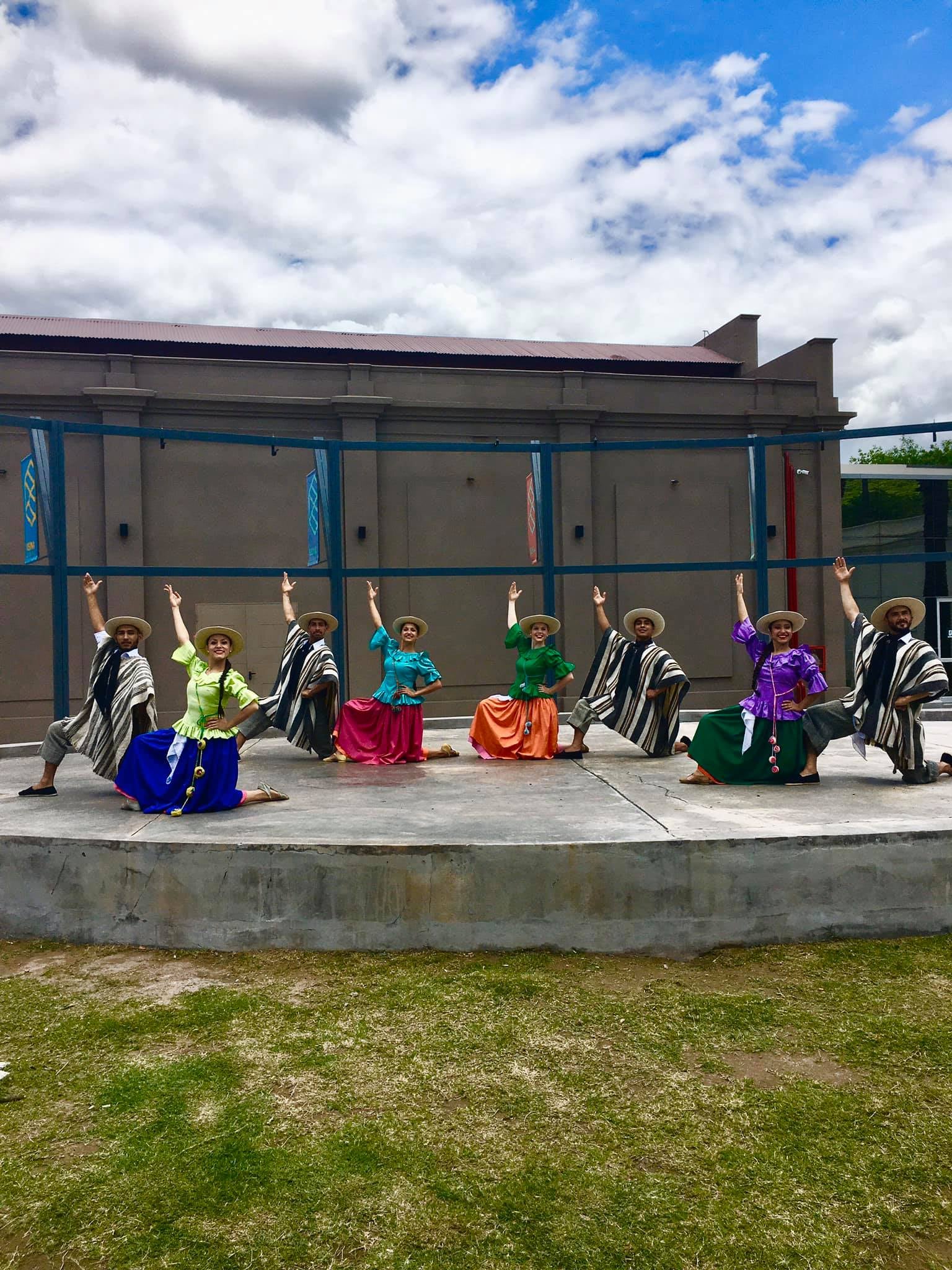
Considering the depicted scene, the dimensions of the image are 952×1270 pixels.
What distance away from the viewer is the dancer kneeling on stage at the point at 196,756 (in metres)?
5.71

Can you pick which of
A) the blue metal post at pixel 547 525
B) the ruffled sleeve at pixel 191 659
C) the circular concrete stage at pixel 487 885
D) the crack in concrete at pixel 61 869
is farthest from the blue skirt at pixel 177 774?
the blue metal post at pixel 547 525

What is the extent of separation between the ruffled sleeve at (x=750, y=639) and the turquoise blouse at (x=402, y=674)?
102 inches

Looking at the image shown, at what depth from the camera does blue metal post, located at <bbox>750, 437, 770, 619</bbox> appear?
9828mm

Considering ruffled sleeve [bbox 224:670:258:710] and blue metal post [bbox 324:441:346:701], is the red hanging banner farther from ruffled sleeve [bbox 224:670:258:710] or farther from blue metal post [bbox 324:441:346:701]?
ruffled sleeve [bbox 224:670:258:710]

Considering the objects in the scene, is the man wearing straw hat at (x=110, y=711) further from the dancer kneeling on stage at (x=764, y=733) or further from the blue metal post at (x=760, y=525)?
the blue metal post at (x=760, y=525)

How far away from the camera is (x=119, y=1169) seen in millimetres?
2643

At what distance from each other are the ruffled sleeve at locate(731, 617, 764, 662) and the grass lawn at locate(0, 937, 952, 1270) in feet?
9.71

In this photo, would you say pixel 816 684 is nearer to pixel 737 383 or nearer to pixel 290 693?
pixel 290 693

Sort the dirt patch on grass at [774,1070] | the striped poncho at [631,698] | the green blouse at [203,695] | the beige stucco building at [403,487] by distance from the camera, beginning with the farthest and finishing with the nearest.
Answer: the beige stucco building at [403,487] < the striped poncho at [631,698] < the green blouse at [203,695] < the dirt patch on grass at [774,1070]

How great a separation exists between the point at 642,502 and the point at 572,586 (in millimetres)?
2089

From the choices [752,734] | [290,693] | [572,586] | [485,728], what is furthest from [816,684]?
[572,586]

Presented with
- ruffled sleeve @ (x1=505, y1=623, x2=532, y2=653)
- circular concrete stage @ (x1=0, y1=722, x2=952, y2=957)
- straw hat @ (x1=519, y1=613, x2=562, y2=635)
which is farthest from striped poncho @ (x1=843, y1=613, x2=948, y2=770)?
ruffled sleeve @ (x1=505, y1=623, x2=532, y2=653)

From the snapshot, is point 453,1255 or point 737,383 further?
point 737,383

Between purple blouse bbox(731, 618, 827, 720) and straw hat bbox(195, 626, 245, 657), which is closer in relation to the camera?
straw hat bbox(195, 626, 245, 657)
